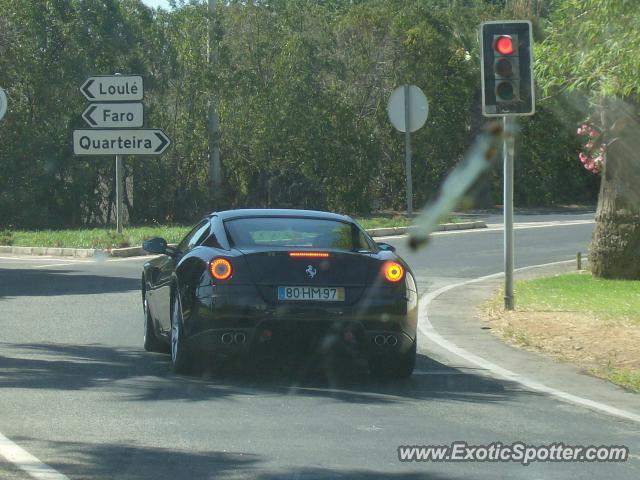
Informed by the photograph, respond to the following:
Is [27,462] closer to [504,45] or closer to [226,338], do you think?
[226,338]

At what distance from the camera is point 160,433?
8.20 m

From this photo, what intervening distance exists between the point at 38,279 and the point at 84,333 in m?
6.40

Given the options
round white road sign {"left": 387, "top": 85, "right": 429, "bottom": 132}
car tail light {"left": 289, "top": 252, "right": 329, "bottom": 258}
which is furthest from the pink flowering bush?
car tail light {"left": 289, "top": 252, "right": 329, "bottom": 258}

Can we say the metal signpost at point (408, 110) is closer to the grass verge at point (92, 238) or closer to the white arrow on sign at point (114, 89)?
the grass verge at point (92, 238)

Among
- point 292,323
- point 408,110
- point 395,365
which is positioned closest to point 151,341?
point 292,323

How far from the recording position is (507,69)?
14.3 metres

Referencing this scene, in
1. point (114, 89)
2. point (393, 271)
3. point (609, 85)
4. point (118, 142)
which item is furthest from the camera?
point (118, 142)

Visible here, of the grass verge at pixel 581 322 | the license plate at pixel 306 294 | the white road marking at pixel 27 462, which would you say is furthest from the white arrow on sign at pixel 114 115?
the white road marking at pixel 27 462

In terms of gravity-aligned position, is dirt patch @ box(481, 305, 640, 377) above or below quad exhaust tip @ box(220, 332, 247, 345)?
below

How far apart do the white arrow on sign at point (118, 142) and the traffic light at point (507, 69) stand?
1324 cm

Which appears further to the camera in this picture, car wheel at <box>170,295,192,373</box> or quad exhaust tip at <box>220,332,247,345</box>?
car wheel at <box>170,295,192,373</box>

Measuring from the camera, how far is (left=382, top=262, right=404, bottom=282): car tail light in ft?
34.2

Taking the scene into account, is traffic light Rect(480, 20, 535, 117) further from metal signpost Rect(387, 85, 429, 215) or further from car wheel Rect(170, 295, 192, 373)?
metal signpost Rect(387, 85, 429, 215)

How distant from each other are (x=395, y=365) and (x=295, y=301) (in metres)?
1.04
